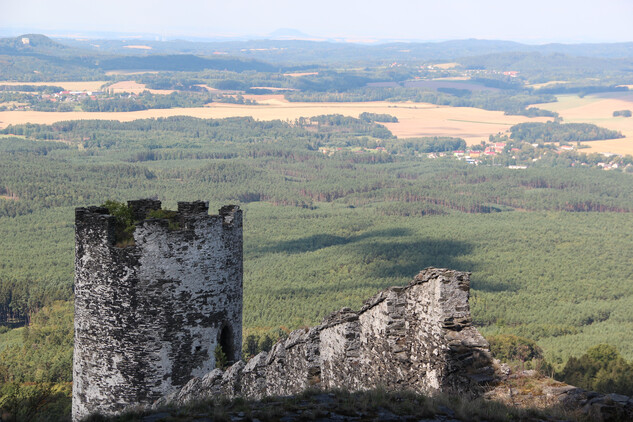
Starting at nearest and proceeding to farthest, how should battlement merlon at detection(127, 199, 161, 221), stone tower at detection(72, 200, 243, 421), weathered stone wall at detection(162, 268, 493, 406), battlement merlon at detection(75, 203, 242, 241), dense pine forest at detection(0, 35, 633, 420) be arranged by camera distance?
weathered stone wall at detection(162, 268, 493, 406) → stone tower at detection(72, 200, 243, 421) → battlement merlon at detection(75, 203, 242, 241) → battlement merlon at detection(127, 199, 161, 221) → dense pine forest at detection(0, 35, 633, 420)

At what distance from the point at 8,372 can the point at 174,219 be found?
149ft

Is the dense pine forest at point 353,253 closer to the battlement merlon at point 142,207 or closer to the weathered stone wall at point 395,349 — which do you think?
the battlement merlon at point 142,207

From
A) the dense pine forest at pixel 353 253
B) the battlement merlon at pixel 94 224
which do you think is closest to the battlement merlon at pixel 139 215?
the battlement merlon at pixel 94 224

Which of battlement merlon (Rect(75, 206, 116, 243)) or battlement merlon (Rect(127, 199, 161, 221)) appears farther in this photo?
battlement merlon (Rect(127, 199, 161, 221))

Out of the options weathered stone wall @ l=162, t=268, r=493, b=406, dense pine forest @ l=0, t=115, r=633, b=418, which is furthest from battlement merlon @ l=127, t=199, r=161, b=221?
dense pine forest @ l=0, t=115, r=633, b=418

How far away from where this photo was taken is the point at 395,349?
15.5 meters

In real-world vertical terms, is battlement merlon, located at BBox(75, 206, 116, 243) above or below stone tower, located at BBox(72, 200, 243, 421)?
above

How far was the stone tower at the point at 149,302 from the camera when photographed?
20.9m

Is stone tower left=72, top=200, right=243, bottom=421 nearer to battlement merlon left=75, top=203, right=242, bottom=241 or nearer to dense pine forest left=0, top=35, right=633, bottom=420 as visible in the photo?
battlement merlon left=75, top=203, right=242, bottom=241

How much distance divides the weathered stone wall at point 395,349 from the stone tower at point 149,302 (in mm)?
2907

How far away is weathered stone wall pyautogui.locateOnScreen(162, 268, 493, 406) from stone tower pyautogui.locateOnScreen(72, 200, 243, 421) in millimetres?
2907

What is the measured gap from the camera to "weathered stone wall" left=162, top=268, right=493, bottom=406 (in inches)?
568

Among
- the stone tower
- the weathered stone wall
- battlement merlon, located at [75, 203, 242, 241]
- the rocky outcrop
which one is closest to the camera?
the rocky outcrop

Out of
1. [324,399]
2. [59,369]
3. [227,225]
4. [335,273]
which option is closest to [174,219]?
[227,225]
